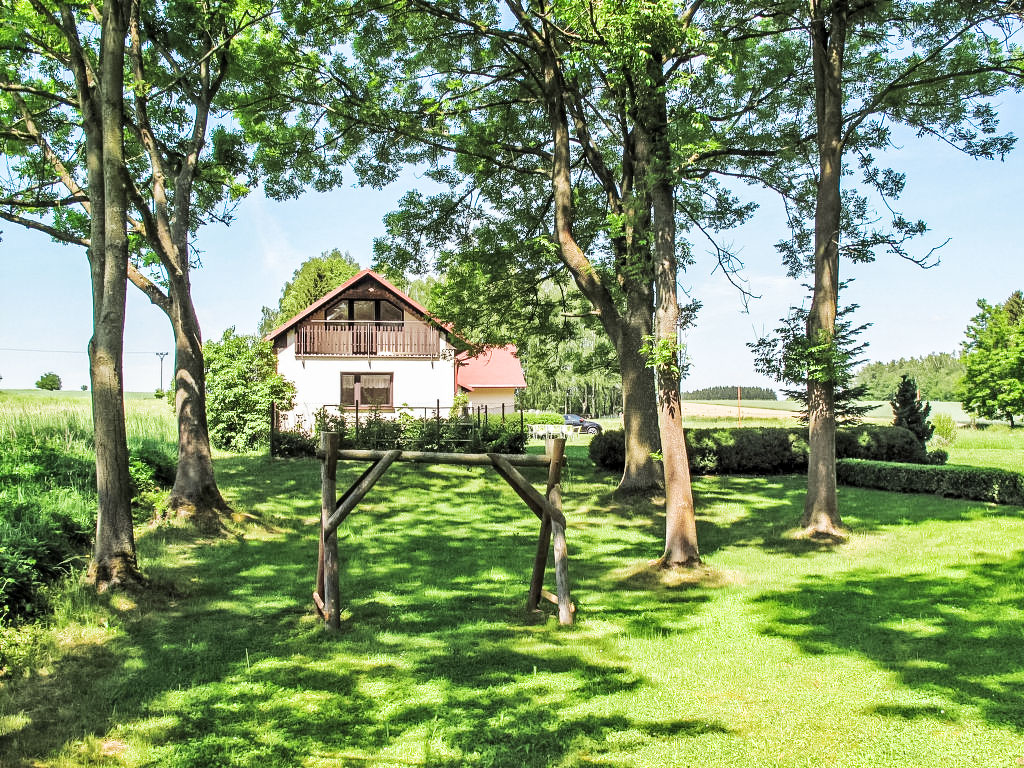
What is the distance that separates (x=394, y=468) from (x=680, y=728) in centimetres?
1375

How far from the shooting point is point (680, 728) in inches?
181

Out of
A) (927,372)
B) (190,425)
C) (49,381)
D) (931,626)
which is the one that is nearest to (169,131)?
(190,425)

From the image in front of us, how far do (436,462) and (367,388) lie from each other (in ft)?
76.7

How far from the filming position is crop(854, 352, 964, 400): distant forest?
70250 millimetres

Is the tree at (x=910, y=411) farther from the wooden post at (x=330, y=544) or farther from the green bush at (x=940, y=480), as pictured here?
the wooden post at (x=330, y=544)

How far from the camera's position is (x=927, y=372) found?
80938 millimetres

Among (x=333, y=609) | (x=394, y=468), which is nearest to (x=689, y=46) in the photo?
(x=333, y=609)

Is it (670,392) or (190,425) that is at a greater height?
(670,392)

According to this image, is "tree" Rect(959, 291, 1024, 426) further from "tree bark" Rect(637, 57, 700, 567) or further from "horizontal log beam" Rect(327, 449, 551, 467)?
"horizontal log beam" Rect(327, 449, 551, 467)

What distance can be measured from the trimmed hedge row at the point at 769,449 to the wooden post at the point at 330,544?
13021 millimetres

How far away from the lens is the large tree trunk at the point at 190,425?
36.6 feet

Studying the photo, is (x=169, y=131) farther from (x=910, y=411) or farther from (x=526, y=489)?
(x=910, y=411)

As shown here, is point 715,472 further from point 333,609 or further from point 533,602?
point 333,609

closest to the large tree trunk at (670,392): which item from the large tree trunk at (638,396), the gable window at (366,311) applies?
the large tree trunk at (638,396)
